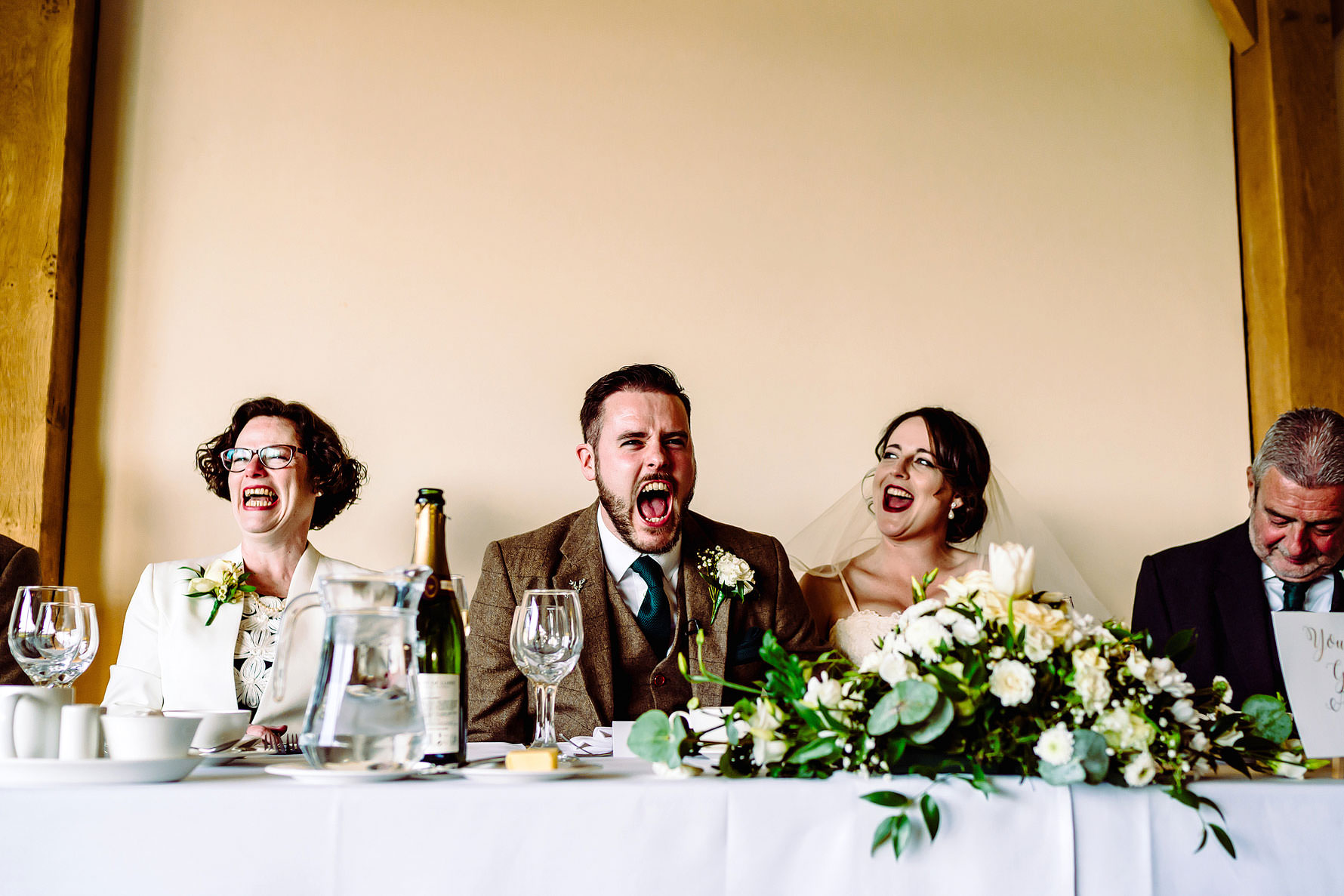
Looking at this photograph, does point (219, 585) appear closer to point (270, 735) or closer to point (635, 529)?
point (270, 735)

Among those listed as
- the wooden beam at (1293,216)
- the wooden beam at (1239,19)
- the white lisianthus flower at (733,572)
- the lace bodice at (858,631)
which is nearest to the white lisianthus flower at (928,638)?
the white lisianthus flower at (733,572)

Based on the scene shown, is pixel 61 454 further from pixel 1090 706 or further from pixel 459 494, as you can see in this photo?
pixel 1090 706

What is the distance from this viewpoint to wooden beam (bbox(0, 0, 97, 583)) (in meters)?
3.00

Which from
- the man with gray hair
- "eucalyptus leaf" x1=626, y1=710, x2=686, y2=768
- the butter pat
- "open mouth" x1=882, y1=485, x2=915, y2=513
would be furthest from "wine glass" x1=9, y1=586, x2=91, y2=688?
"open mouth" x1=882, y1=485, x2=915, y2=513

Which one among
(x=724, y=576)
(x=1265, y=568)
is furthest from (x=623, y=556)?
(x=1265, y=568)

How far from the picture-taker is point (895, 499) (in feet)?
10.3

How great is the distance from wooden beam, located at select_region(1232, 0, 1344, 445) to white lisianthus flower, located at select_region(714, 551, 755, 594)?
2.36m

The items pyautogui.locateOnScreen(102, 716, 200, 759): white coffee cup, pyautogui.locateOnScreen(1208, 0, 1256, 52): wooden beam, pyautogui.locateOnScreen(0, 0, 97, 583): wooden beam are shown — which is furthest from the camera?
pyautogui.locateOnScreen(1208, 0, 1256, 52): wooden beam

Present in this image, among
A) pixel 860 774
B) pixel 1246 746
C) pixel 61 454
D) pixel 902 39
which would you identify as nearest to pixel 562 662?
pixel 860 774

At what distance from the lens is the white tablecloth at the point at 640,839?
93 centimetres

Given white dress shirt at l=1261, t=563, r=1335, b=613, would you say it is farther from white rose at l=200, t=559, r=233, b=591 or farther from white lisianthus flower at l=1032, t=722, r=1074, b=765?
white rose at l=200, t=559, r=233, b=591

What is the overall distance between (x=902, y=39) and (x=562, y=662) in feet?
10.8

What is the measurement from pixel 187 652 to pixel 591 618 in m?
0.99

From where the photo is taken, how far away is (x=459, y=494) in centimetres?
339
